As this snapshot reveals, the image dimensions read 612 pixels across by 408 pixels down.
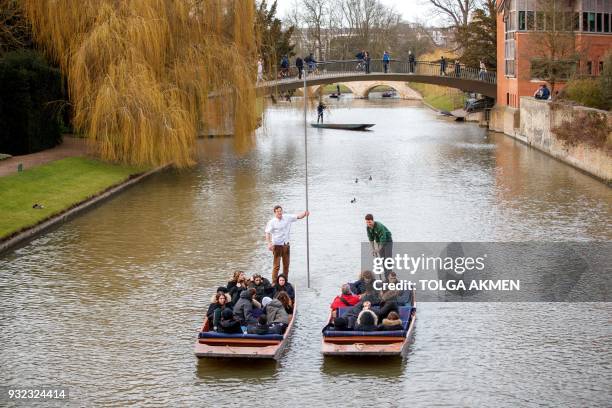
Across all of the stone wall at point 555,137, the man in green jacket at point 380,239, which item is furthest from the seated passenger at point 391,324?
the stone wall at point 555,137

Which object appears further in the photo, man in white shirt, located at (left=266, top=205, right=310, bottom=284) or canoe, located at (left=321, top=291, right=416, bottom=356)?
man in white shirt, located at (left=266, top=205, right=310, bottom=284)

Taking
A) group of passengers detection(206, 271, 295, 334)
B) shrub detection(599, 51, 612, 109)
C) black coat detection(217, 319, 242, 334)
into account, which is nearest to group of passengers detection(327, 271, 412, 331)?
group of passengers detection(206, 271, 295, 334)

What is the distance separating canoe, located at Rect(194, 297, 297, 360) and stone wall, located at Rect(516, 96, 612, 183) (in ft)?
84.0

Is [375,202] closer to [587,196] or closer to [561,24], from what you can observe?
[587,196]

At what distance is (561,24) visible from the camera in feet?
200

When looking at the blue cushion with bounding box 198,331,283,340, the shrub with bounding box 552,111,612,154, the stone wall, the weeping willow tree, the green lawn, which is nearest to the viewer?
the blue cushion with bounding box 198,331,283,340

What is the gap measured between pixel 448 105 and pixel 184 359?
8544cm

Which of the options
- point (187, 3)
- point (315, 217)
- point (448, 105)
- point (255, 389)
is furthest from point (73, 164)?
point (448, 105)

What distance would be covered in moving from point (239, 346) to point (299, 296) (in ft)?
16.4

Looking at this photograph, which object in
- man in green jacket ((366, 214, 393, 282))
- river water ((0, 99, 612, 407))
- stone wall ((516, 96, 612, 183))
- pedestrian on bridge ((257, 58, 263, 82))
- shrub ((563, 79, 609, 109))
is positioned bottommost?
river water ((0, 99, 612, 407))

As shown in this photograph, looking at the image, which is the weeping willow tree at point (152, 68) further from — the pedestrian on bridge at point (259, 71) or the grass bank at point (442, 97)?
the grass bank at point (442, 97)

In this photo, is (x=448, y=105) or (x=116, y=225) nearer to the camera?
(x=116, y=225)

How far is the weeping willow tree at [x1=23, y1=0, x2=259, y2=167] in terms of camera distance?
40.8 m

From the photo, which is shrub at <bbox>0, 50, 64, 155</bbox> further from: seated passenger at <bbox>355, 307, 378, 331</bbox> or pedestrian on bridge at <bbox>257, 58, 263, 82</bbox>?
seated passenger at <bbox>355, 307, 378, 331</bbox>
